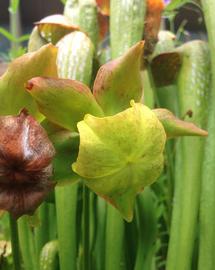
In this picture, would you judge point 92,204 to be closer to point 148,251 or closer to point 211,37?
point 148,251

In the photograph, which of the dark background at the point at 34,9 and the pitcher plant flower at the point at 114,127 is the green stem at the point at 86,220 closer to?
the pitcher plant flower at the point at 114,127

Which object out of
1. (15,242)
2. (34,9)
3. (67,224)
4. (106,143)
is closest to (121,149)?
(106,143)

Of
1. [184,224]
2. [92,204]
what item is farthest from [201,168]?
[92,204]

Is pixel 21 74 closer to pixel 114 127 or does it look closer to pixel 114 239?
A: pixel 114 127

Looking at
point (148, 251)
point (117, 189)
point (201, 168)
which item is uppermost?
point (117, 189)

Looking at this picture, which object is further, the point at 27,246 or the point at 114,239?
the point at 27,246
